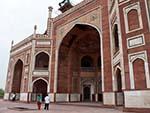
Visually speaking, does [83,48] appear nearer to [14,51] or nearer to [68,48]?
[68,48]

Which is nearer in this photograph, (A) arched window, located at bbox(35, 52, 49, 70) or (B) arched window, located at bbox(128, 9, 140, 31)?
(B) arched window, located at bbox(128, 9, 140, 31)

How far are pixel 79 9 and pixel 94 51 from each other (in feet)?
21.9

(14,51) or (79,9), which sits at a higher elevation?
(79,9)

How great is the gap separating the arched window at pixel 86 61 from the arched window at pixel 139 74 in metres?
13.0

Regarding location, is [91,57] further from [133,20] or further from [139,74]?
[139,74]

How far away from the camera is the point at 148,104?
8578mm

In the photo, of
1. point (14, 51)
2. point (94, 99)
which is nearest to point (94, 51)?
point (94, 99)

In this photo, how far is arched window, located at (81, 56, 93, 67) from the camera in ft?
73.6

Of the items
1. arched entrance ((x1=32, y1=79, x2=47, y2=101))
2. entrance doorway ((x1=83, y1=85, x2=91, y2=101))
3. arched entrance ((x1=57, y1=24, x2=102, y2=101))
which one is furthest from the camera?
entrance doorway ((x1=83, y1=85, x2=91, y2=101))

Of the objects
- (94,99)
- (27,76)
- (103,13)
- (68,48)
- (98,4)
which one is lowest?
(94,99)

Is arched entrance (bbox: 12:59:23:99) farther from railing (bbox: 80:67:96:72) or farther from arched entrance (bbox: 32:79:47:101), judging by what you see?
railing (bbox: 80:67:96:72)

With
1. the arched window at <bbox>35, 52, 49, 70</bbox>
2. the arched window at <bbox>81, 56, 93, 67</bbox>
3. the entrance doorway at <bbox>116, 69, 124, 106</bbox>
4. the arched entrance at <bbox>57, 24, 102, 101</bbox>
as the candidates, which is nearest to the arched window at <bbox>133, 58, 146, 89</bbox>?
the entrance doorway at <bbox>116, 69, 124, 106</bbox>

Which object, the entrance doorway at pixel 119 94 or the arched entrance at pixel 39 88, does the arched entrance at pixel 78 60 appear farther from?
the entrance doorway at pixel 119 94

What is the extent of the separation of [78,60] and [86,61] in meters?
1.43
